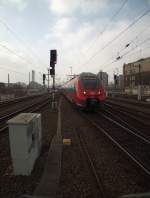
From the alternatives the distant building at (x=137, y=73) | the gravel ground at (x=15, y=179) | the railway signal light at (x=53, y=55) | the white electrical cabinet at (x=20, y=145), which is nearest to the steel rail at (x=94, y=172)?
the gravel ground at (x=15, y=179)

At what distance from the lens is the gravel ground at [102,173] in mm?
5254

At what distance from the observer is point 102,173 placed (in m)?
6.28

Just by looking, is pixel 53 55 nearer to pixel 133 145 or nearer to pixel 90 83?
pixel 90 83

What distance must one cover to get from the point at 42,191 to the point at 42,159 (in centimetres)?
223

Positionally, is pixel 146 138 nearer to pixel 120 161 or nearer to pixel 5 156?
pixel 120 161

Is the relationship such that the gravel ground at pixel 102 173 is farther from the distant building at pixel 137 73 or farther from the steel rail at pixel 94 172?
the distant building at pixel 137 73

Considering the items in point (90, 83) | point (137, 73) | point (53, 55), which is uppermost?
point (137, 73)

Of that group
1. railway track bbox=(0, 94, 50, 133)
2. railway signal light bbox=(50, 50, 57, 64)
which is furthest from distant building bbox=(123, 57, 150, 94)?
railway signal light bbox=(50, 50, 57, 64)

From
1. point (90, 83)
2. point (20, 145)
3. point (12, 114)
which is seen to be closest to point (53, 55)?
point (90, 83)

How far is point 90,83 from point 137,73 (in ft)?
255

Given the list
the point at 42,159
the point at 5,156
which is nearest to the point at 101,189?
the point at 42,159

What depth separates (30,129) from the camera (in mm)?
6375

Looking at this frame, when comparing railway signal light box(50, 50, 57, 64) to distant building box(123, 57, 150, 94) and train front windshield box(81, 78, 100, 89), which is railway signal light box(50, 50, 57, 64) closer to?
train front windshield box(81, 78, 100, 89)

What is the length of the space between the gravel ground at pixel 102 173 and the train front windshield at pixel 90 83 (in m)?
10.3
